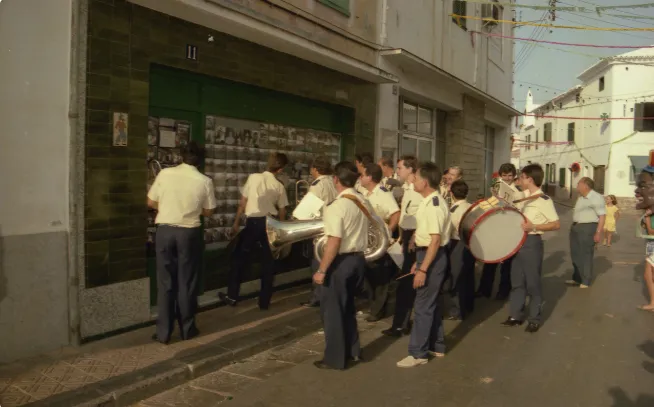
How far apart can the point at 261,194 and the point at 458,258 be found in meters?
2.52

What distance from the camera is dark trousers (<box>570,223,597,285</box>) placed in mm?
9445

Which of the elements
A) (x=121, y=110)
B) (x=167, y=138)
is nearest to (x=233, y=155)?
(x=167, y=138)

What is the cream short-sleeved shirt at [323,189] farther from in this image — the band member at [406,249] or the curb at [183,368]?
the curb at [183,368]

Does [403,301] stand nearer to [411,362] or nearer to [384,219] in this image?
[384,219]

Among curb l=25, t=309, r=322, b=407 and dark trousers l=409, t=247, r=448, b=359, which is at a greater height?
dark trousers l=409, t=247, r=448, b=359

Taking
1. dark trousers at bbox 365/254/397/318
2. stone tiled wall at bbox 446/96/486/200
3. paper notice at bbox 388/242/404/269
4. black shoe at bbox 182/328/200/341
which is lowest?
black shoe at bbox 182/328/200/341

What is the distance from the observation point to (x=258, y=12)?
7234 millimetres

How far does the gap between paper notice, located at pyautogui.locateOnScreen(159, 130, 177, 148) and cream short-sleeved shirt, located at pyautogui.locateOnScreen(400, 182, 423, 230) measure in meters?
2.83

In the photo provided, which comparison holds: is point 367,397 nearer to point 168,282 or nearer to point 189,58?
point 168,282

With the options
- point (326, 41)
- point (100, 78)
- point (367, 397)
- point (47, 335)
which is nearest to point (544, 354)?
point (367, 397)

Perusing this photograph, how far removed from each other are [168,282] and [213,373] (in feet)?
3.26

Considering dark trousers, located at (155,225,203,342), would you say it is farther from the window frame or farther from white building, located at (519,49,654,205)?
white building, located at (519,49,654,205)

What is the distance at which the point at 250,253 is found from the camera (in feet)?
23.2

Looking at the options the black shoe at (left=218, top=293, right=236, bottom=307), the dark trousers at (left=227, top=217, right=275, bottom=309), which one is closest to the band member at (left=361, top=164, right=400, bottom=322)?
the dark trousers at (left=227, top=217, right=275, bottom=309)
